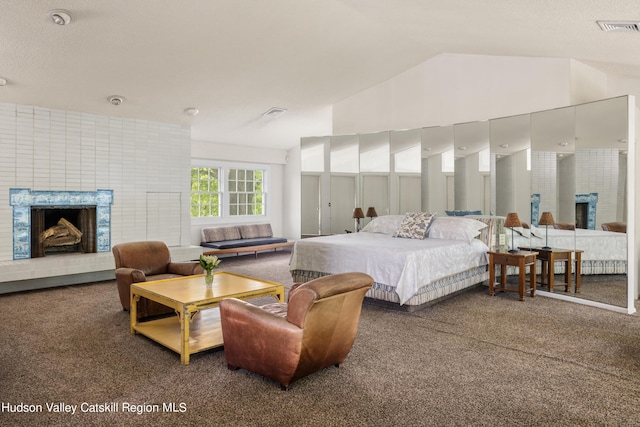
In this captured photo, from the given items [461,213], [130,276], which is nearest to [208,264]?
[130,276]

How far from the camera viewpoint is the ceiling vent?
778 centimetres

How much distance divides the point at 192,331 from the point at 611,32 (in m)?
5.00

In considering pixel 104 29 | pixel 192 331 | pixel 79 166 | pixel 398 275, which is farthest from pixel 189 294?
pixel 79 166

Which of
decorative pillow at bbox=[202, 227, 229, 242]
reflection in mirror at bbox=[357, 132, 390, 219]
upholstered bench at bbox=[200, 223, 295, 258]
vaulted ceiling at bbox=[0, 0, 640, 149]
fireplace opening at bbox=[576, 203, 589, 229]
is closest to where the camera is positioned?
vaulted ceiling at bbox=[0, 0, 640, 149]

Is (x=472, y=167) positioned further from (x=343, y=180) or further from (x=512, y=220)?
(x=343, y=180)

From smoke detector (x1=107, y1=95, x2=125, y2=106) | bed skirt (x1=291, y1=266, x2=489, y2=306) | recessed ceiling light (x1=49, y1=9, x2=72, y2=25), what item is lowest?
bed skirt (x1=291, y1=266, x2=489, y2=306)

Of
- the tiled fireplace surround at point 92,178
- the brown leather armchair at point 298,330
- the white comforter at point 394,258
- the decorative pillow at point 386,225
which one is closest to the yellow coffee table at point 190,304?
the brown leather armchair at point 298,330

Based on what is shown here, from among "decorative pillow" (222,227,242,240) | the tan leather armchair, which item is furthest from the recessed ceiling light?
the tan leather armchair

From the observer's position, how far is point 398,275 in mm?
4648

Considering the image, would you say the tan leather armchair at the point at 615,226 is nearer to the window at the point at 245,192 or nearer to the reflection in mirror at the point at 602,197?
the reflection in mirror at the point at 602,197

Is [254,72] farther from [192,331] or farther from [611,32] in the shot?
[611,32]

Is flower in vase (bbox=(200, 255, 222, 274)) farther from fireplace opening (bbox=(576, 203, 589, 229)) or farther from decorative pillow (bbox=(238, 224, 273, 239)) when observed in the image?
decorative pillow (bbox=(238, 224, 273, 239))

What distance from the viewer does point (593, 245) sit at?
5105mm

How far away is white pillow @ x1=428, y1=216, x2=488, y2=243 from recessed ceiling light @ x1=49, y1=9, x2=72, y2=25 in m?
4.98
